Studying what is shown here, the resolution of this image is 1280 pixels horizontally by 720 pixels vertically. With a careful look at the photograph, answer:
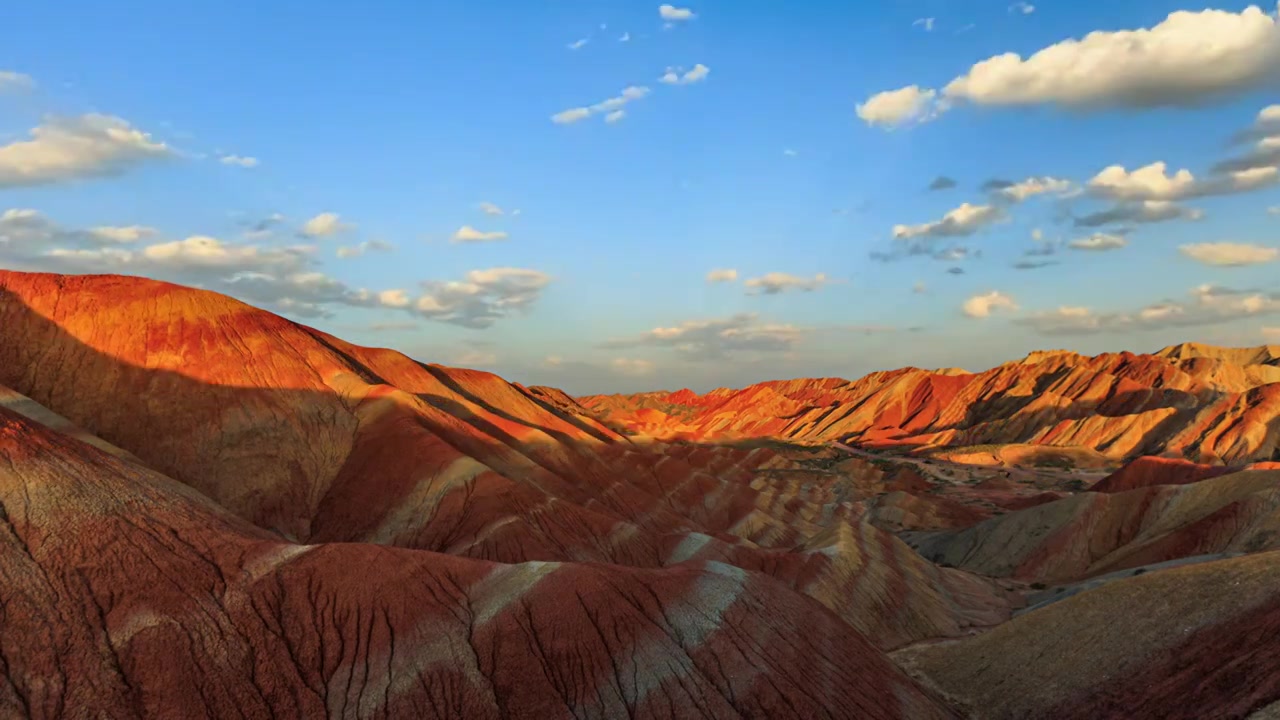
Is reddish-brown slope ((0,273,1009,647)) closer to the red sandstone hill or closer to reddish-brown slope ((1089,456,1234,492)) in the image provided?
the red sandstone hill

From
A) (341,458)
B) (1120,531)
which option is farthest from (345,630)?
(1120,531)

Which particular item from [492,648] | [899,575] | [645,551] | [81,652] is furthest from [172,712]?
[899,575]

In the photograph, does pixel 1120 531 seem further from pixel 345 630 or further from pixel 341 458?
pixel 341 458

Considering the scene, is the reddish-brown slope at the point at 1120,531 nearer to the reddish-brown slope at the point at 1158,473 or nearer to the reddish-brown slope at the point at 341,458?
the reddish-brown slope at the point at 341,458

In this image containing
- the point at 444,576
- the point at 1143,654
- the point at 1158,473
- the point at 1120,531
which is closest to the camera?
the point at 1143,654

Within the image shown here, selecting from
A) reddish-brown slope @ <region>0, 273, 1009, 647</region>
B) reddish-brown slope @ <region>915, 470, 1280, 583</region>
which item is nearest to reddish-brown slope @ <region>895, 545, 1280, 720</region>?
reddish-brown slope @ <region>0, 273, 1009, 647</region>

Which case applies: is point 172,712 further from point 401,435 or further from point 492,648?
point 401,435
